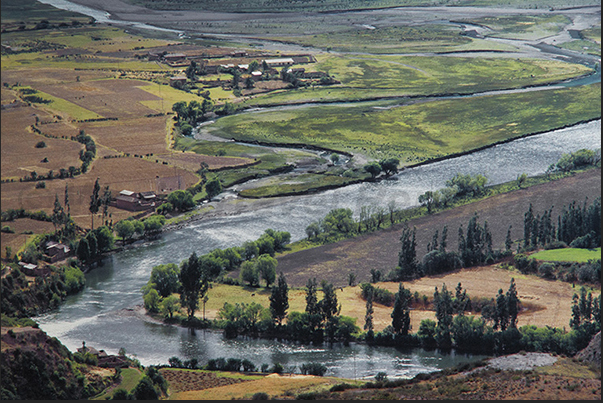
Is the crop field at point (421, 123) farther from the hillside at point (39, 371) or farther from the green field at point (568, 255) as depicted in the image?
the hillside at point (39, 371)

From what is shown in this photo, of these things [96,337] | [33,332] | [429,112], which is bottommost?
[96,337]

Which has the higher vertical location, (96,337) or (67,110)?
(67,110)

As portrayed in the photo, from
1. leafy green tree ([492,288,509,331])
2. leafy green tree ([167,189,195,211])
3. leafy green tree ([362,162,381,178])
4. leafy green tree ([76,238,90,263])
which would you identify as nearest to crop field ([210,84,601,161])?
leafy green tree ([362,162,381,178])

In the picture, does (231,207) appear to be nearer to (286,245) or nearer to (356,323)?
(286,245)

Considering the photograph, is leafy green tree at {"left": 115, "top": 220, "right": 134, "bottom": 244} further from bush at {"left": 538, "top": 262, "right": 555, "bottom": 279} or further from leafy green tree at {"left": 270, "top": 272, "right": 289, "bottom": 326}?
bush at {"left": 538, "top": 262, "right": 555, "bottom": 279}

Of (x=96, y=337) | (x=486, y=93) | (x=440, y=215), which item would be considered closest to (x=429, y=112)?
(x=486, y=93)

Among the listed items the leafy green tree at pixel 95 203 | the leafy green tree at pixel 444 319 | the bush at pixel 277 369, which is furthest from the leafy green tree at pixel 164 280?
the leafy green tree at pixel 444 319
